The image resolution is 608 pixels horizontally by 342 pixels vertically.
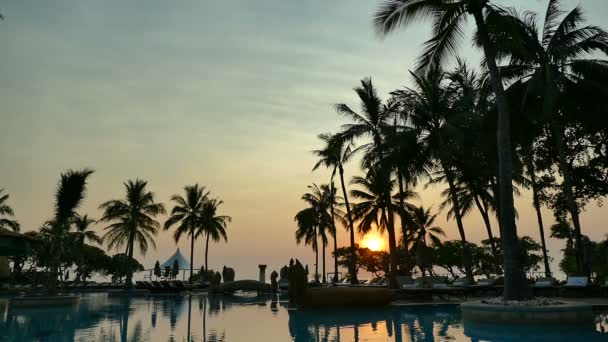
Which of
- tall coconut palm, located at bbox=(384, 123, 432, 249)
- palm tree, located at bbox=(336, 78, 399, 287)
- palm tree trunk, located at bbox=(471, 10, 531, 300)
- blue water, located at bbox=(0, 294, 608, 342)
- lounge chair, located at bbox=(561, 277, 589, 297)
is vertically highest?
palm tree, located at bbox=(336, 78, 399, 287)

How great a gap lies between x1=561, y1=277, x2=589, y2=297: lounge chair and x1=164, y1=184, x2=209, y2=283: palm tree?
35.2 meters

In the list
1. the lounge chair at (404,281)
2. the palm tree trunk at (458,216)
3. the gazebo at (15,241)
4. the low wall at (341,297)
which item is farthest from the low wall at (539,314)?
the gazebo at (15,241)

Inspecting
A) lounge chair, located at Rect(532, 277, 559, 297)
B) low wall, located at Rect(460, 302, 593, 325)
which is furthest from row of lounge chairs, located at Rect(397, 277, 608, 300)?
low wall, located at Rect(460, 302, 593, 325)

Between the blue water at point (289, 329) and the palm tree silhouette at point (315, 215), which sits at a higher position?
the palm tree silhouette at point (315, 215)

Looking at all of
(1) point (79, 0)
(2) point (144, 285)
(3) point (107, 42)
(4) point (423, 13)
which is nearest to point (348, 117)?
(4) point (423, 13)

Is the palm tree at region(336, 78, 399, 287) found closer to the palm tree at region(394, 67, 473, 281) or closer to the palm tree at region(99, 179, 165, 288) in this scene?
the palm tree at region(394, 67, 473, 281)

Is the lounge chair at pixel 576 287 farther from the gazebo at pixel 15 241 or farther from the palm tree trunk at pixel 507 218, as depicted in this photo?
the gazebo at pixel 15 241

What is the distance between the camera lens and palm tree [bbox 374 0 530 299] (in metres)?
13.2

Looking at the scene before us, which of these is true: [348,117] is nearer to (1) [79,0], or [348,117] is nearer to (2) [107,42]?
(2) [107,42]

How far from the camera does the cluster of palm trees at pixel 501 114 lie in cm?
1470

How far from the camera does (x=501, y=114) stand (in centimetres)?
1434

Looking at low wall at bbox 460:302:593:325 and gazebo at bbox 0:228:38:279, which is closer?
low wall at bbox 460:302:593:325

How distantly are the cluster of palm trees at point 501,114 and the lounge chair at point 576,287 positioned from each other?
1485mm

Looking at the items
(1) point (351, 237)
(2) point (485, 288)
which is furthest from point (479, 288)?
(1) point (351, 237)
